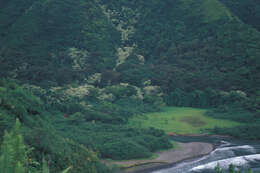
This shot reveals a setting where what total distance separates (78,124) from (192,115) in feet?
50.7

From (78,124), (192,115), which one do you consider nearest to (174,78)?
(192,115)

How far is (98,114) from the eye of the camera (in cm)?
4106

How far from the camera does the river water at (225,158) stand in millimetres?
25719

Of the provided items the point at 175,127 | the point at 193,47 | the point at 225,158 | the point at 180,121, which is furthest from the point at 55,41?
the point at 225,158

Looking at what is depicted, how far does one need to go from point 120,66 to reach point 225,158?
117 ft

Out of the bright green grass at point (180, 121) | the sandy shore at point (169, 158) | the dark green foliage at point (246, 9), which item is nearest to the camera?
the sandy shore at point (169, 158)

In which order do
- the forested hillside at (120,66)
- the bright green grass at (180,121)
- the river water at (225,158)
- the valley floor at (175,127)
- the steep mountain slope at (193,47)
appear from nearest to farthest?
the river water at (225,158)
the valley floor at (175,127)
the forested hillside at (120,66)
the bright green grass at (180,121)
the steep mountain slope at (193,47)

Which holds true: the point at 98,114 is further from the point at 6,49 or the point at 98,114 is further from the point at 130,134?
the point at 6,49

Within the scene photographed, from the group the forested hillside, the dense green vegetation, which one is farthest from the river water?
the dense green vegetation

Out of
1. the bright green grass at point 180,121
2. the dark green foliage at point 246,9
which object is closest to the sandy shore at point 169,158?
the bright green grass at point 180,121

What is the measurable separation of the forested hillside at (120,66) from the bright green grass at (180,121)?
159 centimetres

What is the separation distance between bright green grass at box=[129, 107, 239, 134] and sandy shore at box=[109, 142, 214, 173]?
539 centimetres

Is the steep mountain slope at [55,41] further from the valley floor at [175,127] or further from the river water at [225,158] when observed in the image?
the river water at [225,158]

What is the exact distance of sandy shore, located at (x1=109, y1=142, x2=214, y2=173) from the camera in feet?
87.9
